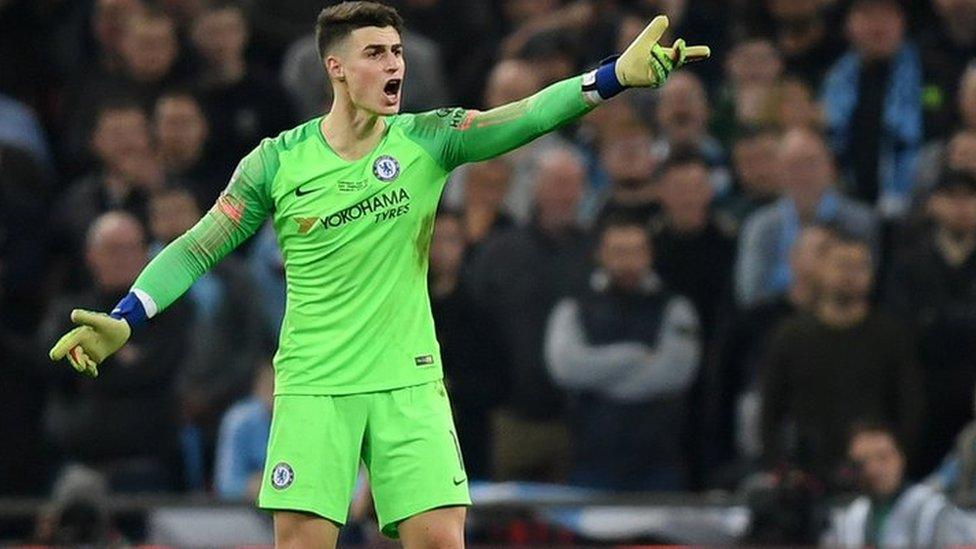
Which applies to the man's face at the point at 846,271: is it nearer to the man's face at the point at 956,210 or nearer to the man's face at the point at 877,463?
the man's face at the point at 956,210

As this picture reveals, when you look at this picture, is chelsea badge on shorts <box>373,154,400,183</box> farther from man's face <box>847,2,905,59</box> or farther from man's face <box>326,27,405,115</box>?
man's face <box>847,2,905,59</box>

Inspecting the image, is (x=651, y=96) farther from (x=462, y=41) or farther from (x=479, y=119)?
(x=479, y=119)

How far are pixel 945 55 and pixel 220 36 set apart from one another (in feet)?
14.1

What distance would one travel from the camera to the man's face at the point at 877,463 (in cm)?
1176

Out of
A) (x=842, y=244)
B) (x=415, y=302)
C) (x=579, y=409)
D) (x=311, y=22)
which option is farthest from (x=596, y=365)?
(x=415, y=302)

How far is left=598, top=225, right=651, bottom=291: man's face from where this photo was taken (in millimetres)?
12555

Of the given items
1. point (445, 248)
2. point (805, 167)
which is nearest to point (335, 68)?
point (445, 248)

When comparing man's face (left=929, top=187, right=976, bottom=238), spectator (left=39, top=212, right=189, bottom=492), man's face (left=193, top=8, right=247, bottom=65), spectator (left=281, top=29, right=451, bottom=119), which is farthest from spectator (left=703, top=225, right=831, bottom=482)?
man's face (left=193, top=8, right=247, bottom=65)

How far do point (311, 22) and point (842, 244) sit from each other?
4064 millimetres

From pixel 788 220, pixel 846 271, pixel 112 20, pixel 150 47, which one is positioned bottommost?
pixel 846 271

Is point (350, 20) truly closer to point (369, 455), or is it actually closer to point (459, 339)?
point (369, 455)

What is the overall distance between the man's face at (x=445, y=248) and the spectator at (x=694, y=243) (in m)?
1.17

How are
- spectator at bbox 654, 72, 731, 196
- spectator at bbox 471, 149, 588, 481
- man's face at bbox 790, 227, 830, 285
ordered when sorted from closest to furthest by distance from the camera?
man's face at bbox 790, 227, 830, 285
spectator at bbox 471, 149, 588, 481
spectator at bbox 654, 72, 731, 196

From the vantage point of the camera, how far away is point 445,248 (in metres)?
12.6
